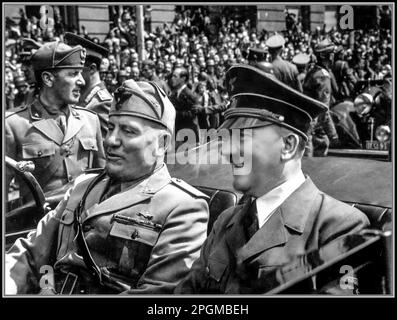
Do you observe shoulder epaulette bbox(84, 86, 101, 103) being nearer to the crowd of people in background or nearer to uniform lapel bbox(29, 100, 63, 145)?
the crowd of people in background

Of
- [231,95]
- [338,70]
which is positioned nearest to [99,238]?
[231,95]

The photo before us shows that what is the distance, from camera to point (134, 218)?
346 cm

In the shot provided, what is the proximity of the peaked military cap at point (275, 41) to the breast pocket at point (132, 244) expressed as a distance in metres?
1.29

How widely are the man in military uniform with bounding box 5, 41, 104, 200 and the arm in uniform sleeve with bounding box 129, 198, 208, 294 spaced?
4.02ft

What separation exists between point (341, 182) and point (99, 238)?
4.25 ft

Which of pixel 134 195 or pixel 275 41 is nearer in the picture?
pixel 134 195

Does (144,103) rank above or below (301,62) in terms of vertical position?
below

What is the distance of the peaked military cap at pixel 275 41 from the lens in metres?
3.89

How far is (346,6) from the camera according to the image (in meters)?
3.76

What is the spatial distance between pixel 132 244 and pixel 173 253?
24cm

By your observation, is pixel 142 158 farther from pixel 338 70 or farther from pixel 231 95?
pixel 338 70

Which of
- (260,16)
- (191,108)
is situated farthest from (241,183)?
(191,108)

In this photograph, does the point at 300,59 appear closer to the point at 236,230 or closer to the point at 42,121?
the point at 236,230

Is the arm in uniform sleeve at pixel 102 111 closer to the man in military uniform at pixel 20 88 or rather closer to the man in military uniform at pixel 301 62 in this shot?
the man in military uniform at pixel 301 62
